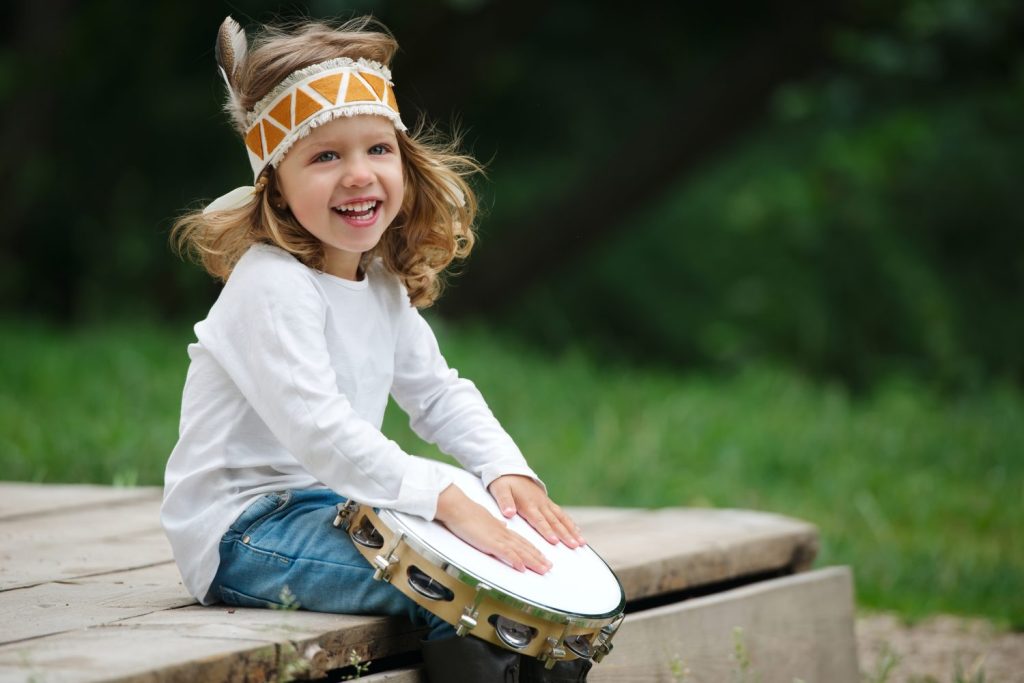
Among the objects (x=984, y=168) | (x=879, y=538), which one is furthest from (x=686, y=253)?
(x=879, y=538)

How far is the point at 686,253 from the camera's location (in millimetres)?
10141

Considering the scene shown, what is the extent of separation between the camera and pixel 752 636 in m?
2.84

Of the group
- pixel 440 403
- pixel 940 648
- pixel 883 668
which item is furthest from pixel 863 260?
pixel 440 403

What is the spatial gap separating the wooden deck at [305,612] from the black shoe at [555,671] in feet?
0.60

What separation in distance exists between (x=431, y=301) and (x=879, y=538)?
252cm

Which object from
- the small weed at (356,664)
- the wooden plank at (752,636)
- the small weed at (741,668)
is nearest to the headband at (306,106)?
the small weed at (356,664)

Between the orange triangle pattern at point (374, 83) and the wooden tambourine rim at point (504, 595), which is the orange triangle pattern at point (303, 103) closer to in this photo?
the orange triangle pattern at point (374, 83)

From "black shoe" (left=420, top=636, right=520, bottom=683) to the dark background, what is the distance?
572 cm

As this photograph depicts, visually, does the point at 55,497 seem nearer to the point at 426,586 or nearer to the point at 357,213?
the point at 357,213

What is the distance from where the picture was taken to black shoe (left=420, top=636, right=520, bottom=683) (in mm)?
2039

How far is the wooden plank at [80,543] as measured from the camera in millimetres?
2580

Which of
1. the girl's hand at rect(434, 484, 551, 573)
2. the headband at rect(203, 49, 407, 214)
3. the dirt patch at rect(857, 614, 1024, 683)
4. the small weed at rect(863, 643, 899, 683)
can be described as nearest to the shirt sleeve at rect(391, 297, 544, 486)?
the girl's hand at rect(434, 484, 551, 573)

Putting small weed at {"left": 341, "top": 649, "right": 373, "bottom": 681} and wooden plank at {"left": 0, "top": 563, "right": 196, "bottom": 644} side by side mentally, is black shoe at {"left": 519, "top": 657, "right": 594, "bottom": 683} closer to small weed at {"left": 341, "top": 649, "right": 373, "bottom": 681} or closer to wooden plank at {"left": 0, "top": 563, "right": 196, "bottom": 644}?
small weed at {"left": 341, "top": 649, "right": 373, "bottom": 681}

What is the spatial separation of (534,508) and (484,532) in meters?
0.20
